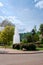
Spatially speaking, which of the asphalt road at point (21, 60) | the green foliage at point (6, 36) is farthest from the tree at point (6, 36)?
the asphalt road at point (21, 60)

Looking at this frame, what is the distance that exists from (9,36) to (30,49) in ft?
65.0

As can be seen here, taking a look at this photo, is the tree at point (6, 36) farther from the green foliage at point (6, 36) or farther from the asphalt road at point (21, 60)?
the asphalt road at point (21, 60)

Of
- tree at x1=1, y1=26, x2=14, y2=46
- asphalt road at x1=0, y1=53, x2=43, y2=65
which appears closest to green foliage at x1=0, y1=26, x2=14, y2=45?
tree at x1=1, y1=26, x2=14, y2=46

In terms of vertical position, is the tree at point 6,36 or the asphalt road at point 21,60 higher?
the tree at point 6,36

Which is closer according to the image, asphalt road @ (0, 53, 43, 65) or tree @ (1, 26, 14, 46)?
asphalt road @ (0, 53, 43, 65)

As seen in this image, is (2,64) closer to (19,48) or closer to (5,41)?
(19,48)

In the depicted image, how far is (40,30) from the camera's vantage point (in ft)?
250

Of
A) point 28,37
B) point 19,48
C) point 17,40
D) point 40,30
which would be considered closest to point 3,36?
point 28,37

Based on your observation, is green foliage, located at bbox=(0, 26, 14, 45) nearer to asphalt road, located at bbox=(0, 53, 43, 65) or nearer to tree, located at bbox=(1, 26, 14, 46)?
tree, located at bbox=(1, 26, 14, 46)

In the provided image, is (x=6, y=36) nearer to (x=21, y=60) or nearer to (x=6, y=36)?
(x=6, y=36)

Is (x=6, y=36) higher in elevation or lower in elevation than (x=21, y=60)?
higher

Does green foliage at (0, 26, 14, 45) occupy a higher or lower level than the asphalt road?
higher

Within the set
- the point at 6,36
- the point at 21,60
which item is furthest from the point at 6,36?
the point at 21,60

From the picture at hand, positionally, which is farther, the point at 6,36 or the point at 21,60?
the point at 6,36
